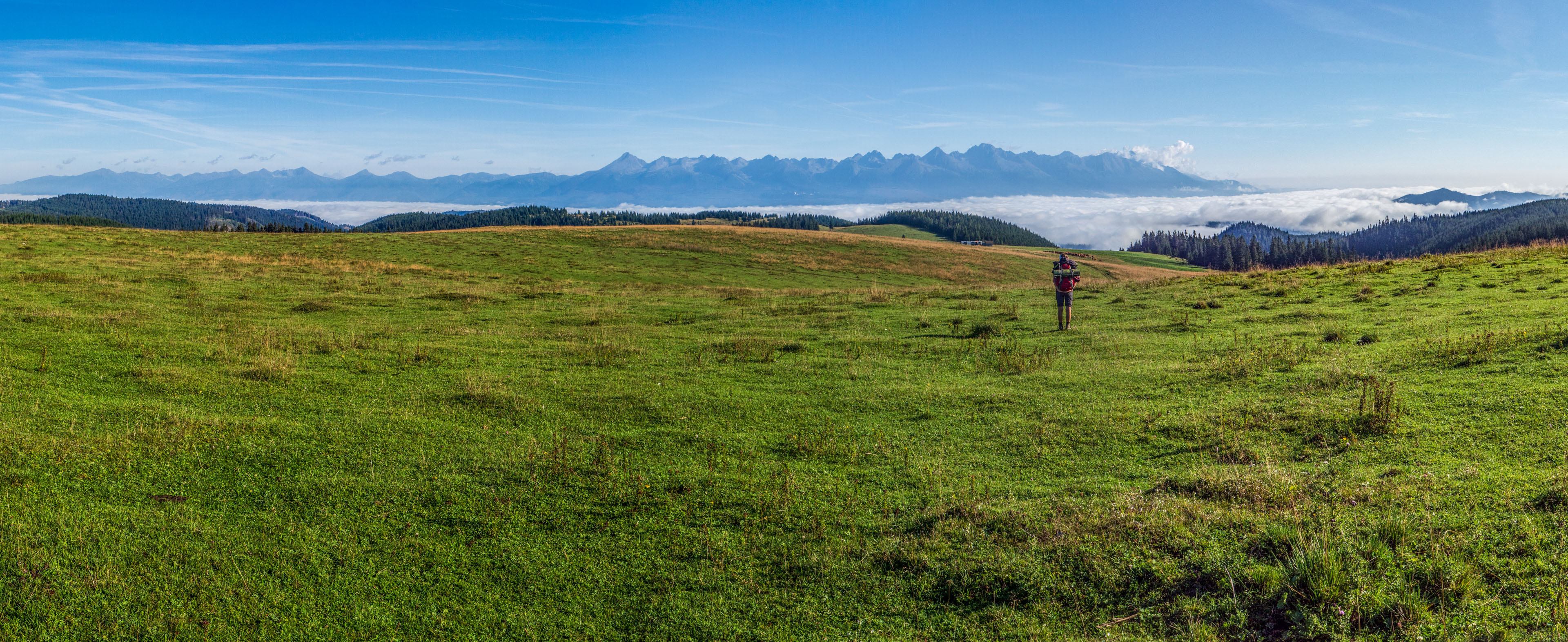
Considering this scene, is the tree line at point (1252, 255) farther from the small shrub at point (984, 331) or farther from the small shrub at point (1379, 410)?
the small shrub at point (1379, 410)

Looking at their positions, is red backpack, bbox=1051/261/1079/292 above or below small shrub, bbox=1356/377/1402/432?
above

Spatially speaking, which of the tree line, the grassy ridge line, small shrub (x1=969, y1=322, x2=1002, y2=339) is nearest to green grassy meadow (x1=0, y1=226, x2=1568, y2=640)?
small shrub (x1=969, y1=322, x2=1002, y2=339)

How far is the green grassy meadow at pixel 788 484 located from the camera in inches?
232

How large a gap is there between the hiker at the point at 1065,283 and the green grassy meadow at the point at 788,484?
2.52 metres

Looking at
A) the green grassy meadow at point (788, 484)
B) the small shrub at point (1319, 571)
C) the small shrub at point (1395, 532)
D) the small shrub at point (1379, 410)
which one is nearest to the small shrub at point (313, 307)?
the green grassy meadow at point (788, 484)

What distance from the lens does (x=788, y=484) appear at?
8867 mm

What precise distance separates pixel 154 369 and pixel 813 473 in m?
13.2

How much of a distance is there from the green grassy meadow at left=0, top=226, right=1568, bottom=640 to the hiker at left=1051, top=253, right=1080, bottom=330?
2520 millimetres

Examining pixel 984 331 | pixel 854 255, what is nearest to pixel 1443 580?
pixel 984 331

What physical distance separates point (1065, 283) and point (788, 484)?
599 inches

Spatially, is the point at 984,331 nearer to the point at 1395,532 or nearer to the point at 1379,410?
the point at 1379,410

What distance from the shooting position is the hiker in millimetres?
20797

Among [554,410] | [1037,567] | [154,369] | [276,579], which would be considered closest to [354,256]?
[154,369]

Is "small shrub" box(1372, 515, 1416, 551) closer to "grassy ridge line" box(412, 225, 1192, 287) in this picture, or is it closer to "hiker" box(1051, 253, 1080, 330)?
"hiker" box(1051, 253, 1080, 330)
